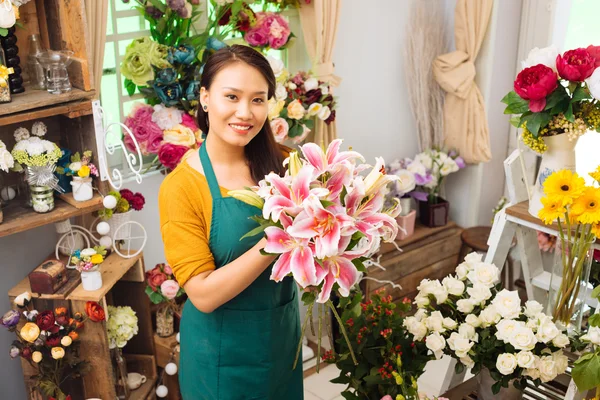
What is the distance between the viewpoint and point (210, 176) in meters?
1.86

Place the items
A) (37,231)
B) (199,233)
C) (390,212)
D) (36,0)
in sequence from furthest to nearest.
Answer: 1. (37,231)
2. (36,0)
3. (199,233)
4. (390,212)

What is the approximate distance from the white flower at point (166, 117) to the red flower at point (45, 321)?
888mm

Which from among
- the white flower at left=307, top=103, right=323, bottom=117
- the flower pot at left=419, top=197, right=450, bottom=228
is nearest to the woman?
the white flower at left=307, top=103, right=323, bottom=117

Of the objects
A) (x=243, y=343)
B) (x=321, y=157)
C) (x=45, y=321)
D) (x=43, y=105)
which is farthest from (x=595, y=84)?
(x=45, y=321)

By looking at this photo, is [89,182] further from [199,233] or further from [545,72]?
[545,72]

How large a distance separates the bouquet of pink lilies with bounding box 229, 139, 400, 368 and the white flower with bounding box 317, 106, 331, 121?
1.80 meters

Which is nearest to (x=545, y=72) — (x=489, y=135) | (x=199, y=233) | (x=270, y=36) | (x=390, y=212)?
(x=390, y=212)

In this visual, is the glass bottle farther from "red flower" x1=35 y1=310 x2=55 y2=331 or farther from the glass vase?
the glass vase

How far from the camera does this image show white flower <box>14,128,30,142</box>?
245cm

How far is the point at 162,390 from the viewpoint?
9.88 feet

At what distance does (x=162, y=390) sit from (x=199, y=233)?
1.45 m

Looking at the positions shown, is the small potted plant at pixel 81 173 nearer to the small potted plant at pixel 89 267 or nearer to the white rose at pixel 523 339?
the small potted plant at pixel 89 267

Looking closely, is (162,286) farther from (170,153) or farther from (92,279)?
(170,153)

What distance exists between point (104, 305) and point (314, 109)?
1350mm
